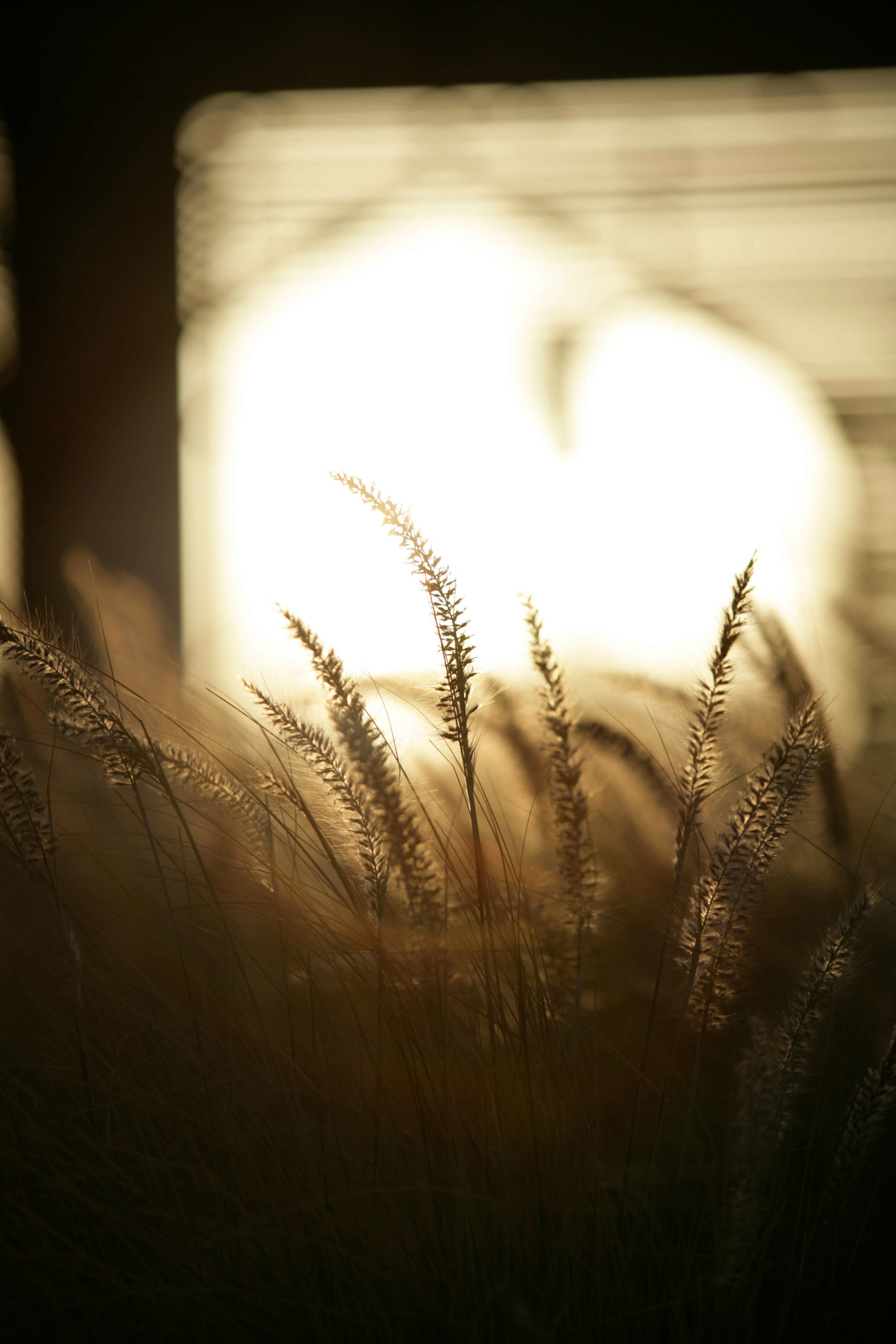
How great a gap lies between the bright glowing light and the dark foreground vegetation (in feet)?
3.29

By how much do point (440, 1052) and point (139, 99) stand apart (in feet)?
8.67

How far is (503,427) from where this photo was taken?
215 centimetres

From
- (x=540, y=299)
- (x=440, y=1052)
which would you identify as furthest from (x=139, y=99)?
(x=440, y=1052)

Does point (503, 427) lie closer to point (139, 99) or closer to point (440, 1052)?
point (139, 99)

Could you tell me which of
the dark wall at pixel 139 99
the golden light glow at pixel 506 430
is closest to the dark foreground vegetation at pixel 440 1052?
the golden light glow at pixel 506 430

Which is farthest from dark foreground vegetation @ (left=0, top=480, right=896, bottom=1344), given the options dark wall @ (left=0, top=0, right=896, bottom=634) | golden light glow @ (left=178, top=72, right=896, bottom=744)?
dark wall @ (left=0, top=0, right=896, bottom=634)

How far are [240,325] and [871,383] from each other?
5.46 ft

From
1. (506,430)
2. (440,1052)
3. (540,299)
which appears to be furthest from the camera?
(540,299)

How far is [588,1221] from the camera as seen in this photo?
2.03 feet

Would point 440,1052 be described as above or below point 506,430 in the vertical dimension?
below

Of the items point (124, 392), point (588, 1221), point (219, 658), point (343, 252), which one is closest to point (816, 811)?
point (588, 1221)

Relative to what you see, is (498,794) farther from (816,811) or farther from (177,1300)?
(177,1300)

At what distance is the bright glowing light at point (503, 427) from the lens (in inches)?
75.3

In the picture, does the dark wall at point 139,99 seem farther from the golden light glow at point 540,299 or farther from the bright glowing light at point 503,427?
the bright glowing light at point 503,427
